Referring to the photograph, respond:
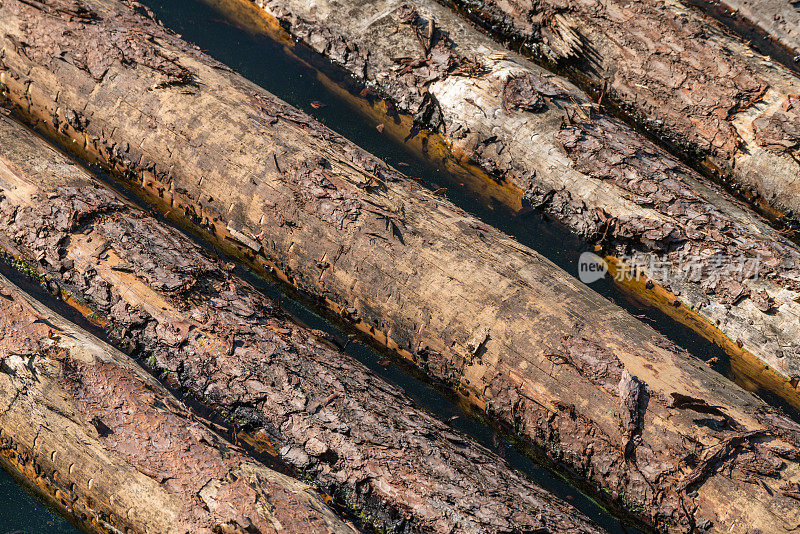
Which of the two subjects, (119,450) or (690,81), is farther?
(690,81)

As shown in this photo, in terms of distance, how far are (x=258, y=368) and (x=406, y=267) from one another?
1.10 meters

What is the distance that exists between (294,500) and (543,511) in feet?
4.35

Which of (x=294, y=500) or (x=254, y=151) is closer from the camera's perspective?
(x=294, y=500)

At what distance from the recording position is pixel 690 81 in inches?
187

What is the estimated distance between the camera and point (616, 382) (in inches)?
130

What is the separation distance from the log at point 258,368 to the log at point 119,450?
0.29 meters

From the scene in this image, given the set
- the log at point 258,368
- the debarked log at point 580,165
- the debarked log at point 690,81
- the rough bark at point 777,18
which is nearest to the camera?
the log at point 258,368

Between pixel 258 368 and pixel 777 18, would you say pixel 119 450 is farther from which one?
pixel 777 18

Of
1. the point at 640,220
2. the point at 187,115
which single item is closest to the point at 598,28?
the point at 640,220

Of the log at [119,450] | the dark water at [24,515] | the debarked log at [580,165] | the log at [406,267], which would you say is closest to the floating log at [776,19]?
the debarked log at [580,165]

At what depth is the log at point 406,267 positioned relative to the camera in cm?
320

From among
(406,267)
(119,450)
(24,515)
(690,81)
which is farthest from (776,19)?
(24,515)

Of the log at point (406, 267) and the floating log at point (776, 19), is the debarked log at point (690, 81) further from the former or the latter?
the log at point (406, 267)

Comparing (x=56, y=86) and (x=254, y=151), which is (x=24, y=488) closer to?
(x=254, y=151)
